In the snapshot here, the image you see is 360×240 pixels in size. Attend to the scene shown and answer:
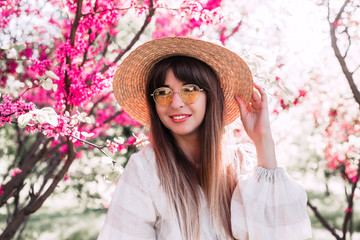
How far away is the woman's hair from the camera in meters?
1.83

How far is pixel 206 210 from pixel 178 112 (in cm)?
51

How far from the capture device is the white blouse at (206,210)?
1.72 m

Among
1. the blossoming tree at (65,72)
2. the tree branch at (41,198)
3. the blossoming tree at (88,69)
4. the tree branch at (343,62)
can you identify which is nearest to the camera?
the blossoming tree at (65,72)

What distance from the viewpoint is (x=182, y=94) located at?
73.6 inches

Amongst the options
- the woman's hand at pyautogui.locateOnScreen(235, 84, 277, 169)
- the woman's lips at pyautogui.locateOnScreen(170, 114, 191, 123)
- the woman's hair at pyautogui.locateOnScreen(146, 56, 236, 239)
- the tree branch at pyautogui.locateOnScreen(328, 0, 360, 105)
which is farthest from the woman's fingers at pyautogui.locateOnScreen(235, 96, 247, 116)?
the tree branch at pyautogui.locateOnScreen(328, 0, 360, 105)

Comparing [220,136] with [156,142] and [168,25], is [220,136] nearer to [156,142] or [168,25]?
[156,142]

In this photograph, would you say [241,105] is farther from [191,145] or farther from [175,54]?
[175,54]

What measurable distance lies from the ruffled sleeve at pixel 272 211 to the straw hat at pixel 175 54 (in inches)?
18.2

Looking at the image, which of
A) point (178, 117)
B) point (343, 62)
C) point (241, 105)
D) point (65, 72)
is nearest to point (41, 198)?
point (65, 72)

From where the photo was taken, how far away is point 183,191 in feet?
6.15

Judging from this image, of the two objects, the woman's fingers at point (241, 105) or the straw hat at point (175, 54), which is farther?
the woman's fingers at point (241, 105)

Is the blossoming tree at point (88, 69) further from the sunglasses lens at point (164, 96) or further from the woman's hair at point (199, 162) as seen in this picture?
the sunglasses lens at point (164, 96)

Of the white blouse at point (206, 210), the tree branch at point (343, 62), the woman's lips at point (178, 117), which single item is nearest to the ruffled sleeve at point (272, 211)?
the white blouse at point (206, 210)

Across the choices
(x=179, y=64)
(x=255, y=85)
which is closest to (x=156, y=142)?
(x=179, y=64)
